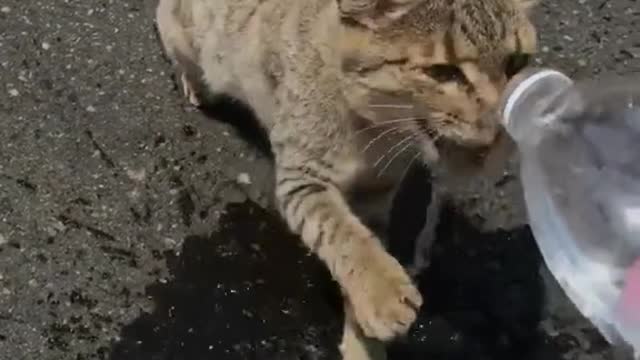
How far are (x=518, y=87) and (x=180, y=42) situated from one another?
2.77 feet

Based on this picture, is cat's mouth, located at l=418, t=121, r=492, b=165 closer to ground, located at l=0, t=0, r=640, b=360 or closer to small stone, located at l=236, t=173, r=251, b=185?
ground, located at l=0, t=0, r=640, b=360

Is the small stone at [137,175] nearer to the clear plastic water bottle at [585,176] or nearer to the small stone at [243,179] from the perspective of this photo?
the small stone at [243,179]

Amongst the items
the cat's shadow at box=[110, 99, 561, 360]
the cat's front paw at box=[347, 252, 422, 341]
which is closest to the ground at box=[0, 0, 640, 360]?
the cat's shadow at box=[110, 99, 561, 360]

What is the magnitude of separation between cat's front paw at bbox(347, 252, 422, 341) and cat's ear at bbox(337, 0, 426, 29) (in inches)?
13.1

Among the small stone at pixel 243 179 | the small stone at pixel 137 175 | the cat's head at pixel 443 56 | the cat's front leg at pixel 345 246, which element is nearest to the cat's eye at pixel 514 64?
the cat's head at pixel 443 56

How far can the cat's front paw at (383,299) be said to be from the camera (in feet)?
6.02

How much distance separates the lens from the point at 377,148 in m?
2.03

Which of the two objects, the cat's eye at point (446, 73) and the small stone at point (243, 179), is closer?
the cat's eye at point (446, 73)

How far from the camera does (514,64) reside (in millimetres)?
1844

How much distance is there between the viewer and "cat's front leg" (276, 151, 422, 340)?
184 centimetres

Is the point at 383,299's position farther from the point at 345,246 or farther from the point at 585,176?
the point at 585,176

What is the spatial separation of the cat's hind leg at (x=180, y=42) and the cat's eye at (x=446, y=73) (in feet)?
2.31

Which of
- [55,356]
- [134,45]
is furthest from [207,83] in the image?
[55,356]

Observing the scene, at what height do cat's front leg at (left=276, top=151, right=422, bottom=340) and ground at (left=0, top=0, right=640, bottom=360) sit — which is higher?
cat's front leg at (left=276, top=151, right=422, bottom=340)
